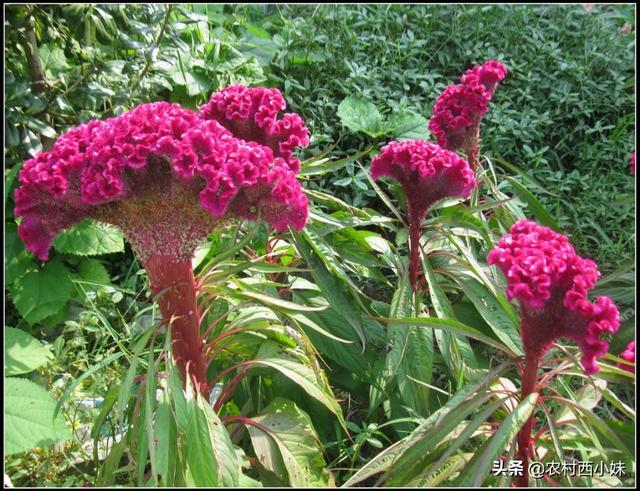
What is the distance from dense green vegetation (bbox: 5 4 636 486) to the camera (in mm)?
1966

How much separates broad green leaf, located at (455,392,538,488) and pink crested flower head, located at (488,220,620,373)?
6.4 inches

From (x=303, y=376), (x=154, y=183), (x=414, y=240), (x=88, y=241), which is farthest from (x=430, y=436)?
(x=88, y=241)

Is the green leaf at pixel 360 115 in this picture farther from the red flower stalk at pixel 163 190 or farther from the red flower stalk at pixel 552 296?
the red flower stalk at pixel 552 296

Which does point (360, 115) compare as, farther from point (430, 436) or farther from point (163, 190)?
point (430, 436)

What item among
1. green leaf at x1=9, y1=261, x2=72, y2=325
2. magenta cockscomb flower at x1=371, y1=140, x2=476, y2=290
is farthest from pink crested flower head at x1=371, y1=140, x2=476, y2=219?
green leaf at x1=9, y1=261, x2=72, y2=325

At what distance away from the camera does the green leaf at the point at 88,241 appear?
3.19m

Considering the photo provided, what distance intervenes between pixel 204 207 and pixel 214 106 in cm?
76

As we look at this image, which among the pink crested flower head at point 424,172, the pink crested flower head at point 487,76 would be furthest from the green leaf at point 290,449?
the pink crested flower head at point 487,76

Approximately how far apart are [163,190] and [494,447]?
3.71ft

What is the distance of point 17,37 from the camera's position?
3.08 meters

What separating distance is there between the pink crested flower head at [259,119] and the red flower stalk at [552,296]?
0.92m

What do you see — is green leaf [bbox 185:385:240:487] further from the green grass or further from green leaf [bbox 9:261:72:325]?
the green grass

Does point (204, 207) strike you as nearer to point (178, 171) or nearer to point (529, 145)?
point (178, 171)

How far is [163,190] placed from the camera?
6.04 feet
